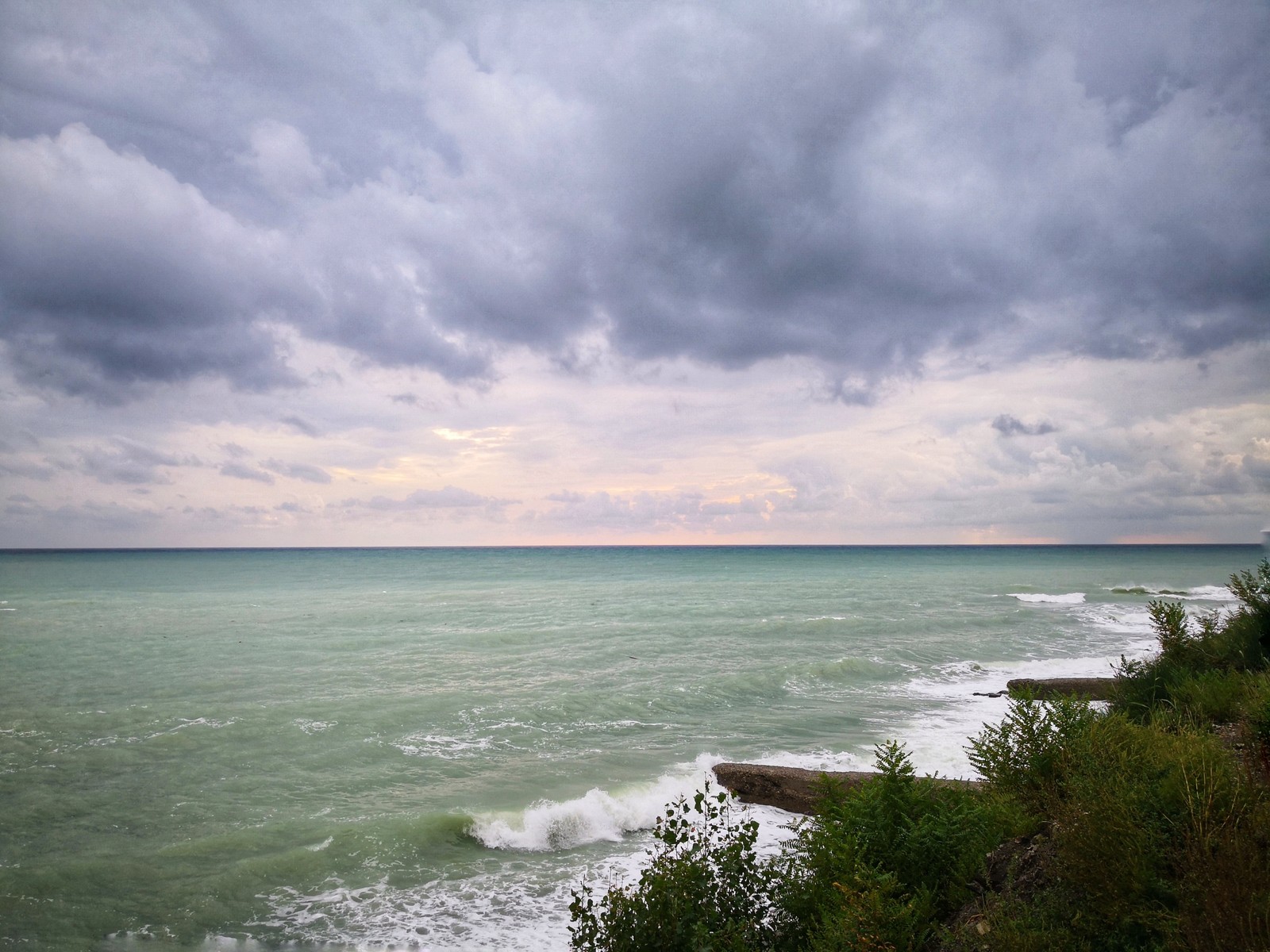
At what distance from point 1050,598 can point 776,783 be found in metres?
51.8

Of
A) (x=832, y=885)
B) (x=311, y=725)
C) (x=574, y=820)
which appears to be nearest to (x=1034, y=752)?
(x=832, y=885)

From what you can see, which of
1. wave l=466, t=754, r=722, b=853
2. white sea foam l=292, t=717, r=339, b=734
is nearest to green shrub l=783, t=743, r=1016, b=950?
wave l=466, t=754, r=722, b=853

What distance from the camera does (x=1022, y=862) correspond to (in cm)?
604

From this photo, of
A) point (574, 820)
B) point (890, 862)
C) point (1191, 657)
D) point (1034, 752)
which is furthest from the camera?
point (574, 820)

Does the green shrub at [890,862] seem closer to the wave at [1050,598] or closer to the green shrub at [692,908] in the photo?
the green shrub at [692,908]

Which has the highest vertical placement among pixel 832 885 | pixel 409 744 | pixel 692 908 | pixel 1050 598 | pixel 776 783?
pixel 832 885

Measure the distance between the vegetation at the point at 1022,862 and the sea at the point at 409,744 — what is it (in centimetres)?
376

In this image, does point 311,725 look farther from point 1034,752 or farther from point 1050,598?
point 1050,598

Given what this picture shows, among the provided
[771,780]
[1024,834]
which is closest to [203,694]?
[771,780]

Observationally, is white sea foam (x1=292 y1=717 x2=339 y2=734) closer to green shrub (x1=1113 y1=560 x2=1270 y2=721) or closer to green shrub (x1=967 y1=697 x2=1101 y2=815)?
green shrub (x1=967 y1=697 x2=1101 y2=815)

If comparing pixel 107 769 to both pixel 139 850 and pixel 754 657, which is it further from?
pixel 754 657

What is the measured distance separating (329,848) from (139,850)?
122 inches

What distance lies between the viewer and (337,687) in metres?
22.7

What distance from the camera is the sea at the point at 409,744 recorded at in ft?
31.8
